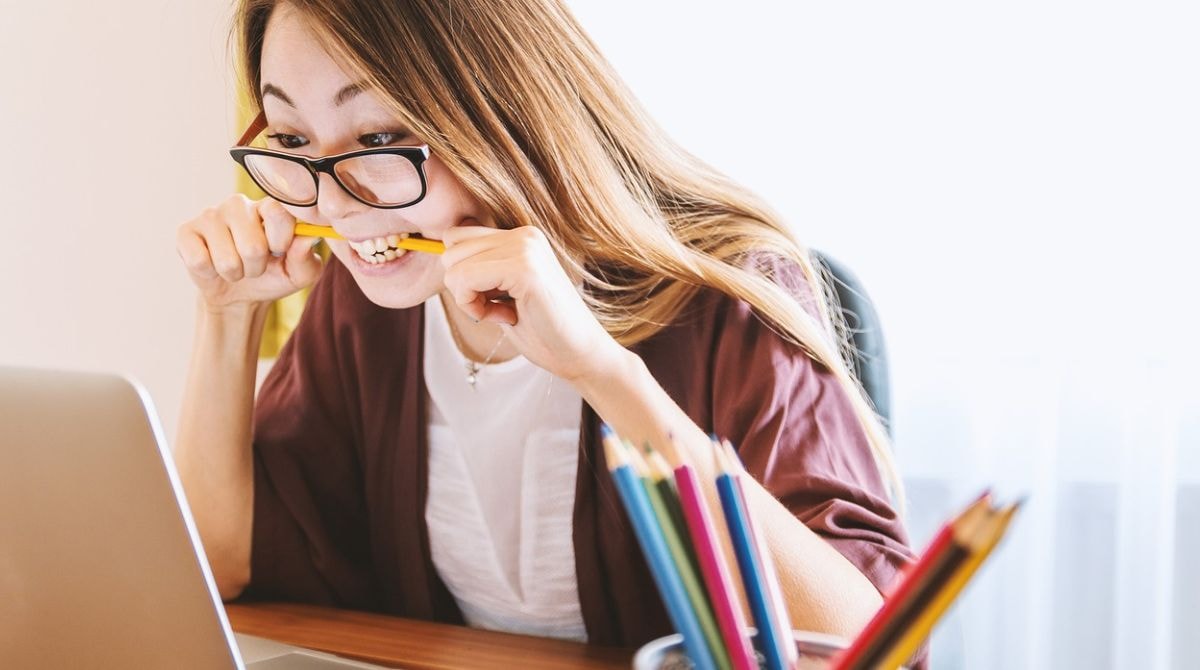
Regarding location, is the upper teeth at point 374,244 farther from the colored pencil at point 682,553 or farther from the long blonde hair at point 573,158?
the colored pencil at point 682,553

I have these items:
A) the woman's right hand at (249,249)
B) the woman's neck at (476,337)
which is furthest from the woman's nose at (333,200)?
the woman's neck at (476,337)

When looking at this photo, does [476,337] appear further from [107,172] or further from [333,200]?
[107,172]

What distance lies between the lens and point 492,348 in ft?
4.01

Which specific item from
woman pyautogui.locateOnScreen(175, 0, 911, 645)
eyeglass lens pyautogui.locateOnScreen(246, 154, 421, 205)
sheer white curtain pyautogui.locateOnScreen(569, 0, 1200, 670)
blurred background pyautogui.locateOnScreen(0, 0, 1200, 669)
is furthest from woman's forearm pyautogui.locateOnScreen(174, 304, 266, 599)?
blurred background pyautogui.locateOnScreen(0, 0, 1200, 669)

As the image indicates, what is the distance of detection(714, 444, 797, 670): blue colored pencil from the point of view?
15.7 inches

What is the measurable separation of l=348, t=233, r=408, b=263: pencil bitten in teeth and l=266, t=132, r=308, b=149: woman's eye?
10 centimetres

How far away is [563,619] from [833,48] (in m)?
1.03

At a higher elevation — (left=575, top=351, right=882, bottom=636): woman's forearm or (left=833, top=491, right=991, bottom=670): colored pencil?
(left=833, top=491, right=991, bottom=670): colored pencil

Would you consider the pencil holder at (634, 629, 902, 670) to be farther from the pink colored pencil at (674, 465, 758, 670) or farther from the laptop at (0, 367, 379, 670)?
the laptop at (0, 367, 379, 670)

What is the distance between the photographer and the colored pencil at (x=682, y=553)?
1.31 ft

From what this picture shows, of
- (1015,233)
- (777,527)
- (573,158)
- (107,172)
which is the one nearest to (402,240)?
(573,158)

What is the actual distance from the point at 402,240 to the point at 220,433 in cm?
37

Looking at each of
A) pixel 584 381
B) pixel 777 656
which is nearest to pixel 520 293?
pixel 584 381

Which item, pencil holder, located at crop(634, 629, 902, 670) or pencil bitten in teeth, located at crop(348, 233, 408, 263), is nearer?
pencil holder, located at crop(634, 629, 902, 670)
